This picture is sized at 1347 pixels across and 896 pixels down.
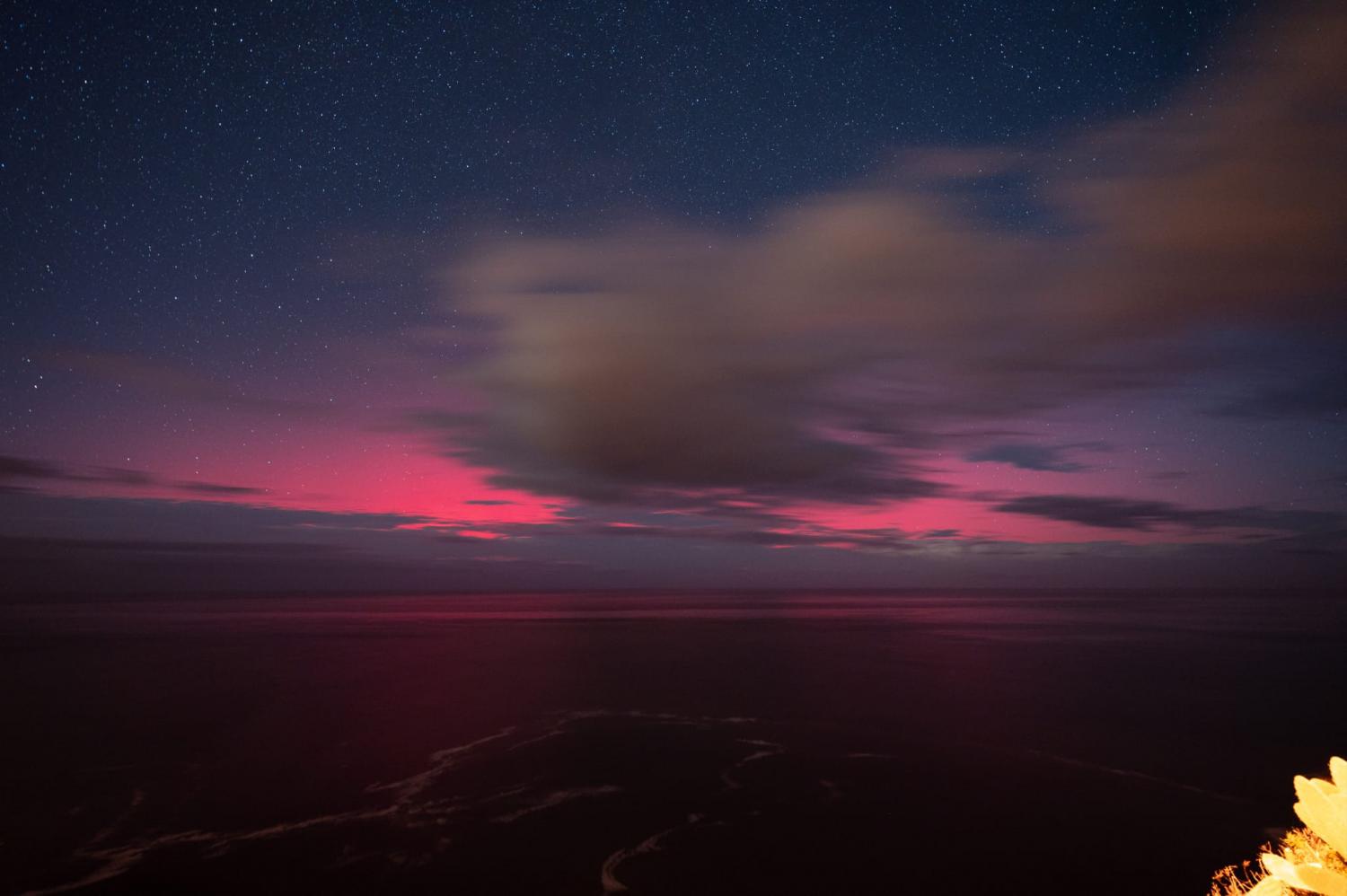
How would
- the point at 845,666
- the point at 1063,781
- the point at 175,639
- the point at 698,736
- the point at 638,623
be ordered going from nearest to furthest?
the point at 1063,781 → the point at 698,736 → the point at 845,666 → the point at 175,639 → the point at 638,623

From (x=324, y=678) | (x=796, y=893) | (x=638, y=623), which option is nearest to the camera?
(x=796, y=893)

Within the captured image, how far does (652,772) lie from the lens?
24188 mm

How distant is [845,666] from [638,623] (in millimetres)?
48407

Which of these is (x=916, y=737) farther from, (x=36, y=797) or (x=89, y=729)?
(x=89, y=729)

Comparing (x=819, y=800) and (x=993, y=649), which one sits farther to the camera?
(x=993, y=649)

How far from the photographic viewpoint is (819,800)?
21500mm

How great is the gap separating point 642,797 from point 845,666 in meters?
31.3

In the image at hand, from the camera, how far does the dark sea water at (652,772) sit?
17.2 metres

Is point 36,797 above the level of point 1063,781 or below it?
below

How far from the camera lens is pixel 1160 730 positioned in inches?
1214

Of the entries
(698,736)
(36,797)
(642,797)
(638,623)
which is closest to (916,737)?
(698,736)

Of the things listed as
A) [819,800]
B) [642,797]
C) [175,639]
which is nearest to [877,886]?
[819,800]

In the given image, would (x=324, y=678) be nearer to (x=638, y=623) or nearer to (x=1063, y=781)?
(x=1063, y=781)

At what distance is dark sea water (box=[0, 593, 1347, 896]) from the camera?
17.2 m
